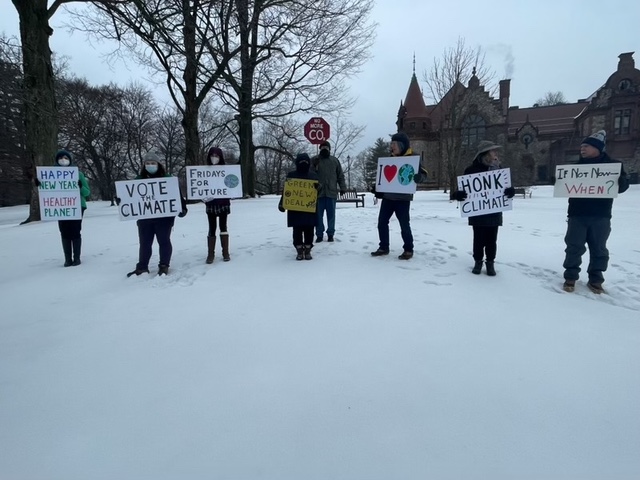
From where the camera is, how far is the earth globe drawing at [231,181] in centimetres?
573

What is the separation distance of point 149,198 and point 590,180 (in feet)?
20.1

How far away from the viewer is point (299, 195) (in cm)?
557

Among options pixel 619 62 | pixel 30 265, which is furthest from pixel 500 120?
pixel 30 265

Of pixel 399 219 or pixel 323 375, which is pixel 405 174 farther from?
pixel 323 375

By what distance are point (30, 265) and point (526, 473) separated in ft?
25.8

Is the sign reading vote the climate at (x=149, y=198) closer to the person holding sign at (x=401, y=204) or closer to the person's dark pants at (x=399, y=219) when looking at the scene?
the person holding sign at (x=401, y=204)

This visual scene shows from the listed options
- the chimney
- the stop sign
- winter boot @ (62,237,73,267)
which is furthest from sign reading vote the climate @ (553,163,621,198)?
the chimney

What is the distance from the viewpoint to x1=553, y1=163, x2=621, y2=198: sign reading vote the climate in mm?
4285

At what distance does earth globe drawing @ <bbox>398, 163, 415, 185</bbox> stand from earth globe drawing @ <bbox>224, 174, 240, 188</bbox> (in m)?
2.65

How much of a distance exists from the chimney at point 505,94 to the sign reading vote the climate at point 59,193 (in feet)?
174

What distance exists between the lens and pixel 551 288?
178 inches

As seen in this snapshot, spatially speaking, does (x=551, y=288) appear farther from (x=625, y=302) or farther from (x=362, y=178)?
(x=362, y=178)

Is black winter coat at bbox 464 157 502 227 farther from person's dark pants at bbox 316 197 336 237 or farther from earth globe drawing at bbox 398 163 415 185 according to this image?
person's dark pants at bbox 316 197 336 237

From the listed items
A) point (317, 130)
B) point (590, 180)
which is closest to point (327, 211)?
point (317, 130)
